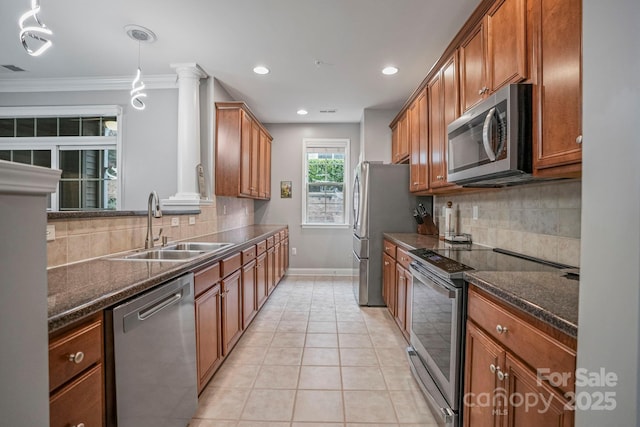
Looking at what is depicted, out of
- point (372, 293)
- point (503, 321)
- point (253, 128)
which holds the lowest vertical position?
point (372, 293)

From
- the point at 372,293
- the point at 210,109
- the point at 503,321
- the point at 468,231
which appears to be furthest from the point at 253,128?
the point at 503,321

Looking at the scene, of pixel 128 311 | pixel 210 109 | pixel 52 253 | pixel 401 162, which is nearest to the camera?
pixel 128 311

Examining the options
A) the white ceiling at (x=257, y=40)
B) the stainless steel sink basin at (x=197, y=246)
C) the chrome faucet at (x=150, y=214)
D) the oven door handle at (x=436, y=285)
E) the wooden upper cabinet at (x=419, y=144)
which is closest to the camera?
the oven door handle at (x=436, y=285)

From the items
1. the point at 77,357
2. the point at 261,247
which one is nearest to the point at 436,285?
the point at 77,357

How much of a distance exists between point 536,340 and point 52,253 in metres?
2.06

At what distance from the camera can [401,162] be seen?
13.2 feet

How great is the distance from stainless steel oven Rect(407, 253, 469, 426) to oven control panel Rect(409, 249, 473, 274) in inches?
0.7

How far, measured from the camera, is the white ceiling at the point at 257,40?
225 cm

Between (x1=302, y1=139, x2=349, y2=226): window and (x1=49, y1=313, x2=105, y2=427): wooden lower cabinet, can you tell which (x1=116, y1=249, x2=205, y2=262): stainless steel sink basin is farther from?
(x1=302, y1=139, x2=349, y2=226): window

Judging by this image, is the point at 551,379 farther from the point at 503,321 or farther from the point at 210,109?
the point at 210,109

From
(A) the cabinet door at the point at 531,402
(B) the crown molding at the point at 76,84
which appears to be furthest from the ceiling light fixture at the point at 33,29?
(A) the cabinet door at the point at 531,402

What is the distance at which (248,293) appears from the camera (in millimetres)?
2797

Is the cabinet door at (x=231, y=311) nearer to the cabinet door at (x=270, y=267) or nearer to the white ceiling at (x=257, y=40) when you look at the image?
the cabinet door at (x=270, y=267)

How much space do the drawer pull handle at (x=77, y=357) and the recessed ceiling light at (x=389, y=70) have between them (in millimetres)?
3407
